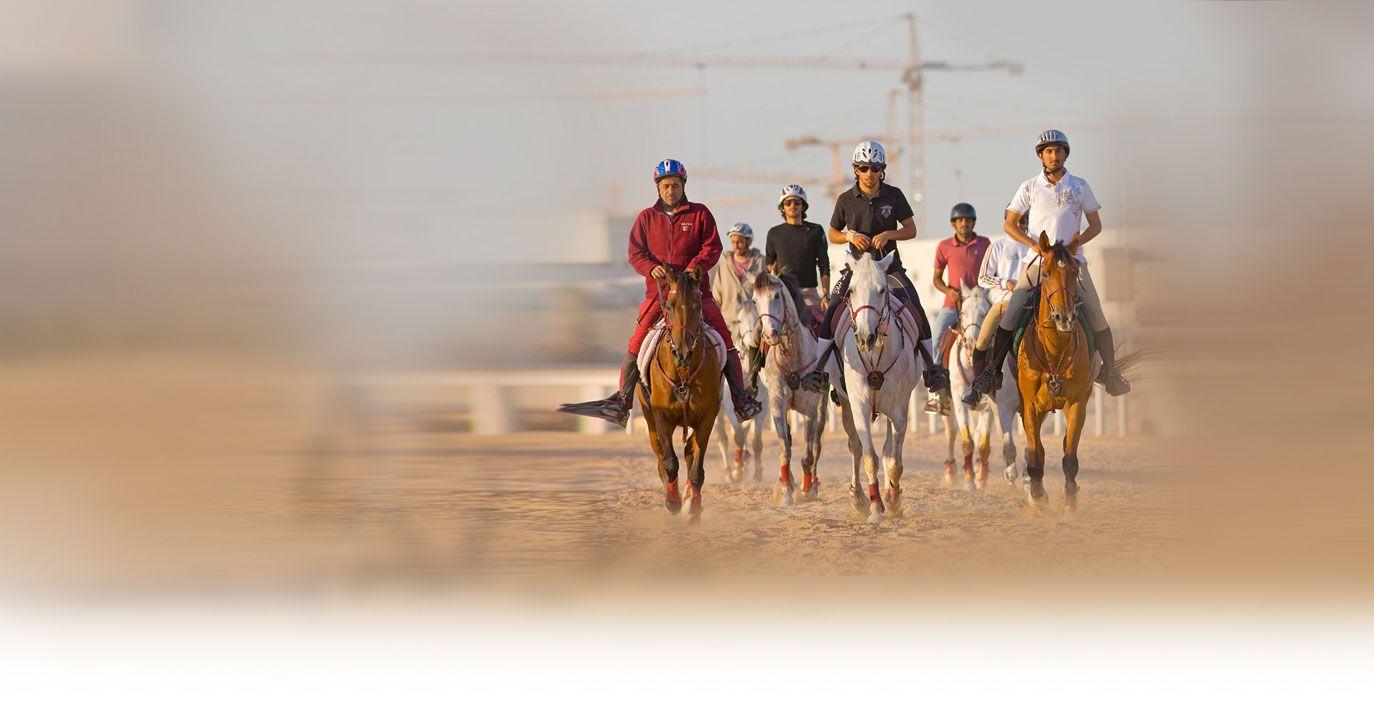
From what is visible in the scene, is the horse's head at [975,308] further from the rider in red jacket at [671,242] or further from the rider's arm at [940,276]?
the rider in red jacket at [671,242]

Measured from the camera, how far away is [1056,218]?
1593cm

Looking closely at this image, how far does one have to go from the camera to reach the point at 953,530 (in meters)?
16.9

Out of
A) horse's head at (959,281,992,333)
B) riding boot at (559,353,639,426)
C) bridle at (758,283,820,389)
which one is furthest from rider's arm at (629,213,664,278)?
horse's head at (959,281,992,333)

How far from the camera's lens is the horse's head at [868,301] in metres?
16.2

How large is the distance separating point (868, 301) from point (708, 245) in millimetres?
1672

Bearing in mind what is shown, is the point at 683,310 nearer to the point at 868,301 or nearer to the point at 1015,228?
the point at 868,301

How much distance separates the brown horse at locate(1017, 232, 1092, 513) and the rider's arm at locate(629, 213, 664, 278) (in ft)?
12.4

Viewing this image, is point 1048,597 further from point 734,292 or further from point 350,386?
point 350,386

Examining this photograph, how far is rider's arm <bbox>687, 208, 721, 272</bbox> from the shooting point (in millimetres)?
16062

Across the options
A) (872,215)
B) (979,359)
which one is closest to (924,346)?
(979,359)

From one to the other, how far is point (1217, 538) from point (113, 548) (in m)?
14.6

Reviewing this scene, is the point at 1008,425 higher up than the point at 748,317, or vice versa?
the point at 748,317

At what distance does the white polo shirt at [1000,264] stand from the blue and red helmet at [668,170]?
14.0 ft

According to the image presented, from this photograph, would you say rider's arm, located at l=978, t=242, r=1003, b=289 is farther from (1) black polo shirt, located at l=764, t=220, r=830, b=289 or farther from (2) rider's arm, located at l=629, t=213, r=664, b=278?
(2) rider's arm, located at l=629, t=213, r=664, b=278
